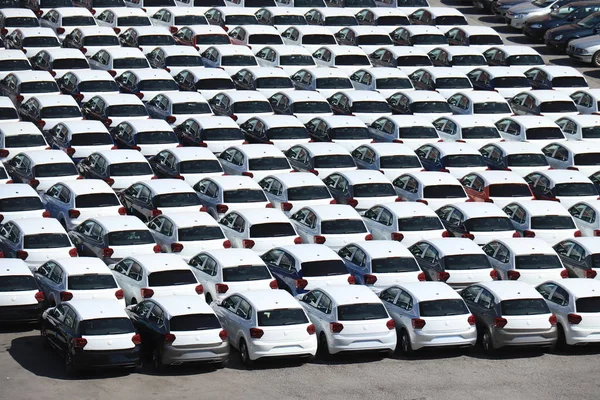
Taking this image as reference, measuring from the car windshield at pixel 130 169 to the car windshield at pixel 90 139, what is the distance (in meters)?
2.15

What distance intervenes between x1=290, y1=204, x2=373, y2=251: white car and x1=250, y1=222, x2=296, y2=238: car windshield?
2.66ft

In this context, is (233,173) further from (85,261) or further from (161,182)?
(85,261)

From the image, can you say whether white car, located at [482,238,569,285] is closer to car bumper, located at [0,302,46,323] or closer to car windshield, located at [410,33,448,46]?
car bumper, located at [0,302,46,323]

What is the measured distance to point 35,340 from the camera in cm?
2761

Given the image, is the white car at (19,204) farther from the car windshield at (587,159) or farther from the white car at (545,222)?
the car windshield at (587,159)

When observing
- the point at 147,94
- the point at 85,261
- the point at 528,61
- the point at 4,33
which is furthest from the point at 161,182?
the point at 528,61

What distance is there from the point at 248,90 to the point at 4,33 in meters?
9.08

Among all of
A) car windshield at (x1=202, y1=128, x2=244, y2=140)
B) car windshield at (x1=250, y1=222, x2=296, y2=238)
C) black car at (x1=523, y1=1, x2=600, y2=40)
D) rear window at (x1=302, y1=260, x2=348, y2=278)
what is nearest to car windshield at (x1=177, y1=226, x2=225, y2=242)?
car windshield at (x1=250, y1=222, x2=296, y2=238)

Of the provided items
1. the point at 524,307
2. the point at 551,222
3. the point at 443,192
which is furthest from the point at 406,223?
the point at 524,307

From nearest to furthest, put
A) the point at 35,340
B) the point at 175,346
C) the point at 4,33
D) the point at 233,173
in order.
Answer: the point at 175,346
the point at 35,340
the point at 233,173
the point at 4,33

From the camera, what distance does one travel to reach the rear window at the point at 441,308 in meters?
27.5

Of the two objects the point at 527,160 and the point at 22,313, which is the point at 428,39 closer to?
the point at 527,160

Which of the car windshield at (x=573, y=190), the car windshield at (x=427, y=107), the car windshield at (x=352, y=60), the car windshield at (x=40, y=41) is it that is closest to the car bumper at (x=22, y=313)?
the car windshield at (x=573, y=190)

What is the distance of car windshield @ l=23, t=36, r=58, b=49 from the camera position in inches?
1772
